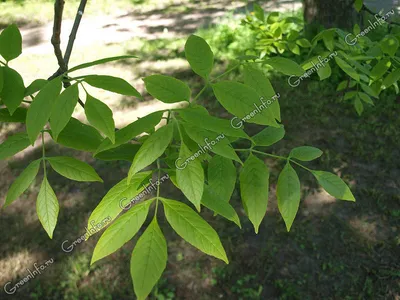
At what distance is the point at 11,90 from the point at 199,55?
1.34 feet

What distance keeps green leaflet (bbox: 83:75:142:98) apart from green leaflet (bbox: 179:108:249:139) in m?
0.12

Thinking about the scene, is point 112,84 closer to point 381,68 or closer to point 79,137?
point 79,137

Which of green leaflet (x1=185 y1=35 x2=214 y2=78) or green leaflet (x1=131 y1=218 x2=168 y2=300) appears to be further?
green leaflet (x1=185 y1=35 x2=214 y2=78)

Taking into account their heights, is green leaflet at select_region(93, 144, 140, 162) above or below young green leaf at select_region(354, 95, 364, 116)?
above

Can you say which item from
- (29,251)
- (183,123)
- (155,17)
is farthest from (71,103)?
(155,17)

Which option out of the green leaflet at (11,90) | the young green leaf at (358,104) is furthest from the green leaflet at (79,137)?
the young green leaf at (358,104)

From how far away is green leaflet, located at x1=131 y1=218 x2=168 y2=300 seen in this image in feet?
2.07

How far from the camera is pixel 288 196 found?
878mm

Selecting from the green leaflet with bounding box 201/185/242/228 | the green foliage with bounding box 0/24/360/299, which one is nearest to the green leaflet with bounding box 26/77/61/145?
the green foliage with bounding box 0/24/360/299

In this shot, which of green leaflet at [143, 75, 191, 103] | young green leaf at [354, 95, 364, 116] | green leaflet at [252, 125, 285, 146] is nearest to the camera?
green leaflet at [143, 75, 191, 103]

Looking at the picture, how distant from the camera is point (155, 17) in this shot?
25.3 ft

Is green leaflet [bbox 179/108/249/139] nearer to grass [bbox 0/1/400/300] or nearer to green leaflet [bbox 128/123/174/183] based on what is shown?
green leaflet [bbox 128/123/174/183]

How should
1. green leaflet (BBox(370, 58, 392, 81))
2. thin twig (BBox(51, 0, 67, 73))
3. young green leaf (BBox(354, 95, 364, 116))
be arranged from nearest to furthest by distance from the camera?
thin twig (BBox(51, 0, 67, 73)), green leaflet (BBox(370, 58, 392, 81)), young green leaf (BBox(354, 95, 364, 116))

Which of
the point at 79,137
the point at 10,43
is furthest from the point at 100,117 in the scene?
the point at 10,43
